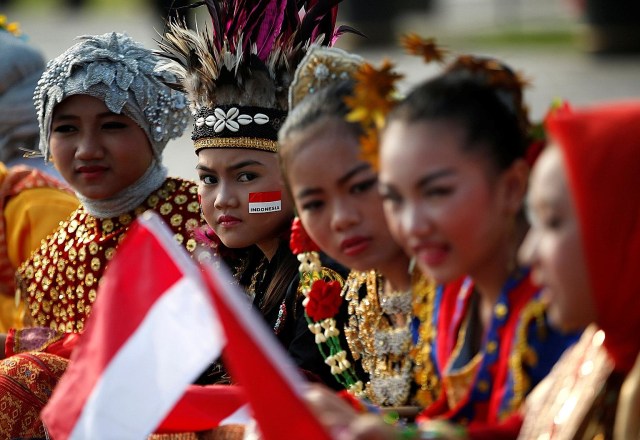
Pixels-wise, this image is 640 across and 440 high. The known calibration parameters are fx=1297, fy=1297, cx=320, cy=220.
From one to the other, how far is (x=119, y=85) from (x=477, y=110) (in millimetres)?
2144

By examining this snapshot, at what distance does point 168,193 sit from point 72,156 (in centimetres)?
38

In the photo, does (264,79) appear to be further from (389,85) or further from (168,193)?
(389,85)

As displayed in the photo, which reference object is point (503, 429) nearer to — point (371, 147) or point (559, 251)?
point (559, 251)

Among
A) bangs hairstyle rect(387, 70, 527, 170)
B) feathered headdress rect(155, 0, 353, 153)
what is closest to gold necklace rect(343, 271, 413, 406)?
bangs hairstyle rect(387, 70, 527, 170)

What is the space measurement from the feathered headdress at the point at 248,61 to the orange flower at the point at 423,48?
1083mm

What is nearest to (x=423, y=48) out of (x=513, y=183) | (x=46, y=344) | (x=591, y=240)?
(x=513, y=183)

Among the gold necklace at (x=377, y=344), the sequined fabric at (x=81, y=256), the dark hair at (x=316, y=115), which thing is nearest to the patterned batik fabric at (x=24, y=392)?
the sequined fabric at (x=81, y=256)

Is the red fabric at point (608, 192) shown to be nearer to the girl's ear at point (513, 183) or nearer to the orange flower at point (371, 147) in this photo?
the girl's ear at point (513, 183)

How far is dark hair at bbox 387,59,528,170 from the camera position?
2.85 m

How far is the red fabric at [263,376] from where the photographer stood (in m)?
2.69

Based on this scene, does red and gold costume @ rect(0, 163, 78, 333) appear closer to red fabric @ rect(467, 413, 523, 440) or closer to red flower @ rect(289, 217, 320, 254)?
red flower @ rect(289, 217, 320, 254)

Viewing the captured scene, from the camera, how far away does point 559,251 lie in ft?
8.46

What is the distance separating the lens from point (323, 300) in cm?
383

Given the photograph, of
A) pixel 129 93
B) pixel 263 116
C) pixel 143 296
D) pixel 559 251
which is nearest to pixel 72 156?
pixel 129 93
